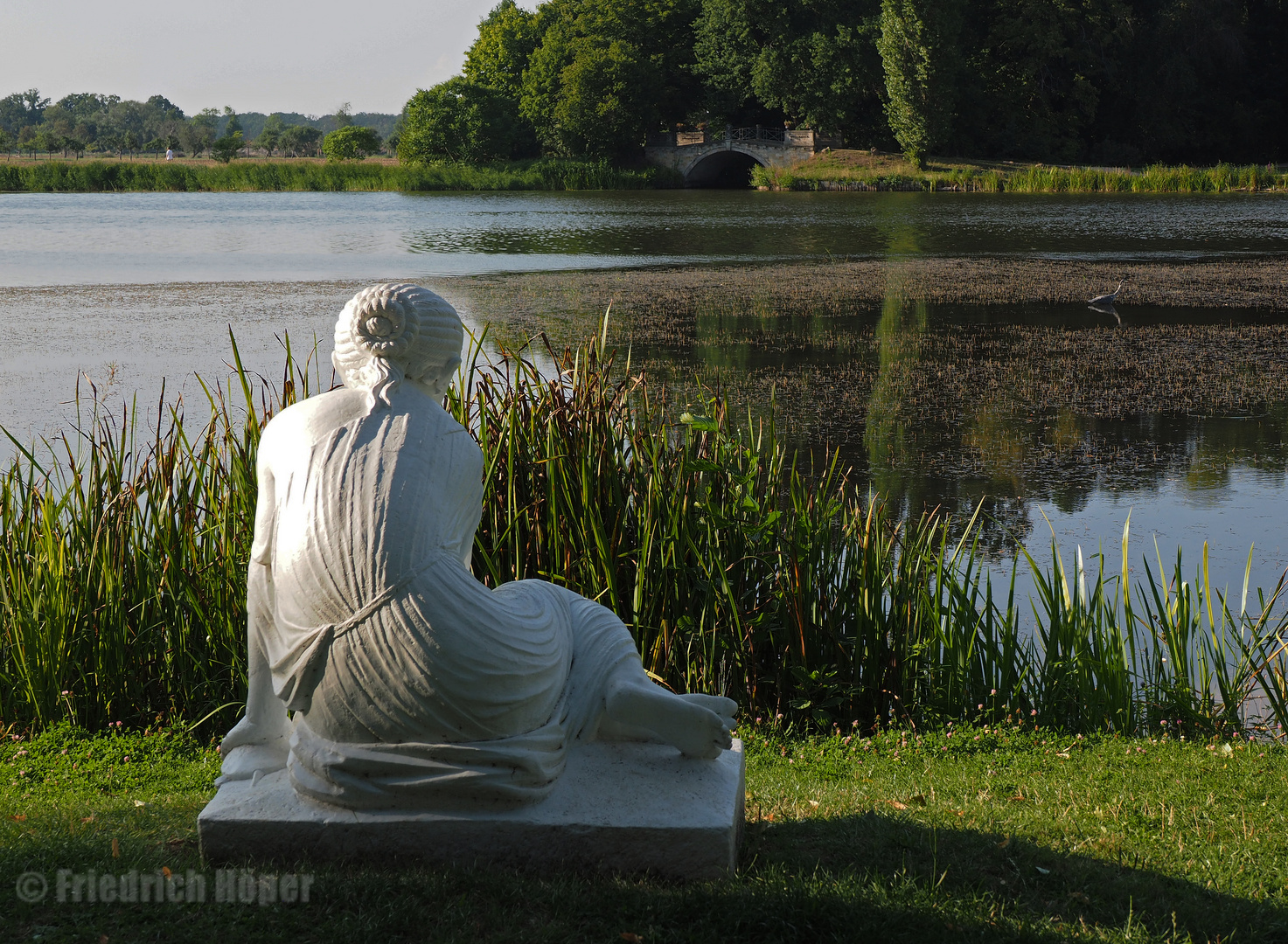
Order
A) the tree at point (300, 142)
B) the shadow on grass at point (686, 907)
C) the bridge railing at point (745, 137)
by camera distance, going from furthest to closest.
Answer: the tree at point (300, 142) → the bridge railing at point (745, 137) → the shadow on grass at point (686, 907)

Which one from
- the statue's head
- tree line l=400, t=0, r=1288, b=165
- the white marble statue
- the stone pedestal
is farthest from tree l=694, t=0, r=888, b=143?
the stone pedestal

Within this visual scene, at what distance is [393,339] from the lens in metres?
2.37

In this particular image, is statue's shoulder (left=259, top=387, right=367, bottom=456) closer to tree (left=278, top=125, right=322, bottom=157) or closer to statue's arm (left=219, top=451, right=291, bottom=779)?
statue's arm (left=219, top=451, right=291, bottom=779)

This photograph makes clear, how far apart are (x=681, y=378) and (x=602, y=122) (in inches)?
1696

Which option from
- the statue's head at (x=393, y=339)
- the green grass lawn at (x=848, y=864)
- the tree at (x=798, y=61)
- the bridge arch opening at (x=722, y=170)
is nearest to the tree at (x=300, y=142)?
the bridge arch opening at (x=722, y=170)

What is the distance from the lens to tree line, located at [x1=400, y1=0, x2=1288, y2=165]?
145ft

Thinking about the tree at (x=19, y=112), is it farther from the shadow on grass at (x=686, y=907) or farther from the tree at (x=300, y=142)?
the shadow on grass at (x=686, y=907)

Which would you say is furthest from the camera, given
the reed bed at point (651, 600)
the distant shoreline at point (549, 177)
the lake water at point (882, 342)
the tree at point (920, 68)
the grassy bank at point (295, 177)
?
the grassy bank at point (295, 177)

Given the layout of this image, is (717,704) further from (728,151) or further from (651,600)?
(728,151)

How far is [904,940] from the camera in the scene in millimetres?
2117

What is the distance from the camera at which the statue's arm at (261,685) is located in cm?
235

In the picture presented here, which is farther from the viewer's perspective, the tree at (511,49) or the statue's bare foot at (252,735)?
the tree at (511,49)

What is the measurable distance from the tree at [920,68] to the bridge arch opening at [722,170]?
24.5 feet

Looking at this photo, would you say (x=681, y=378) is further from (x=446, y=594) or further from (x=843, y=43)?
(x=843, y=43)
